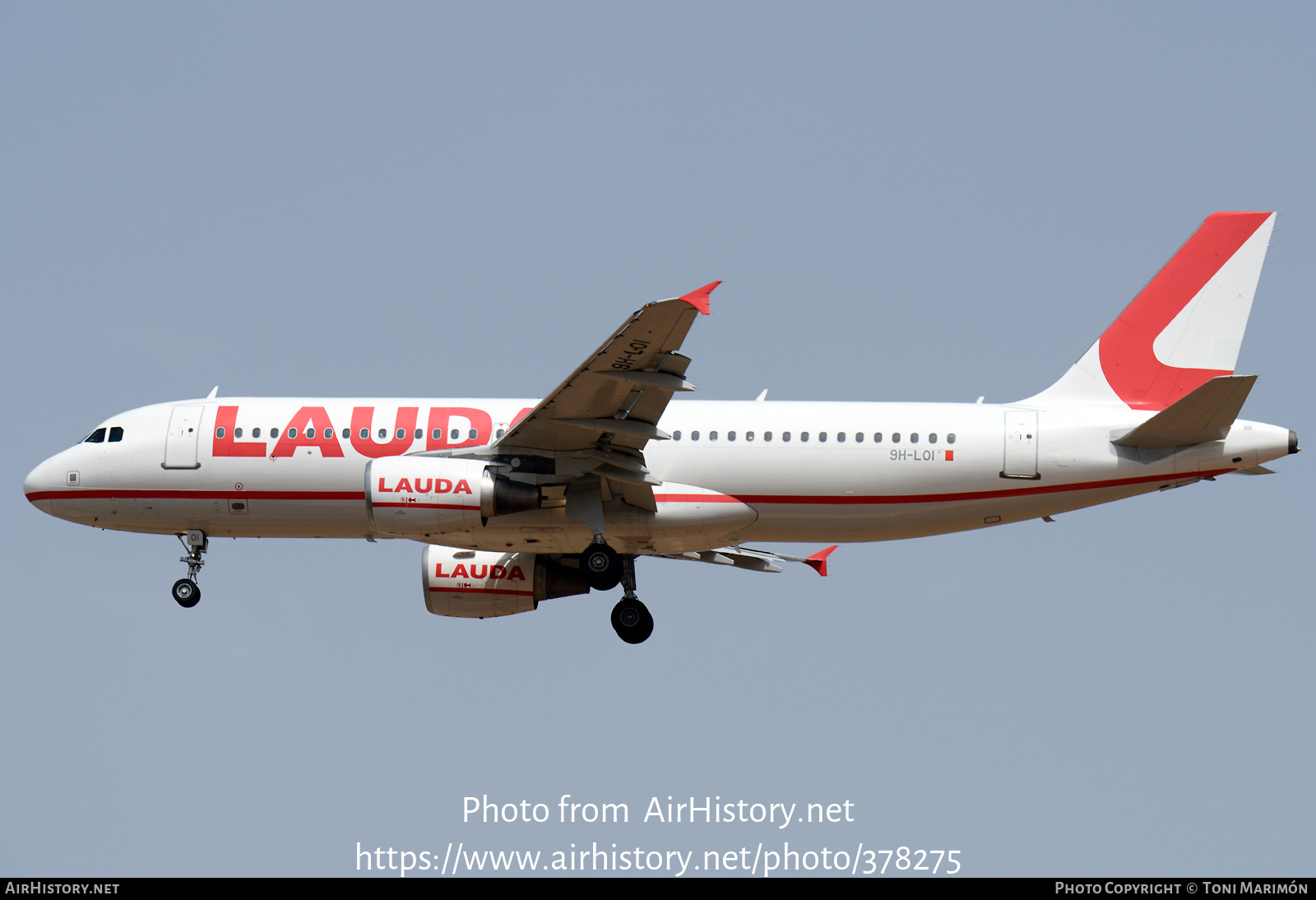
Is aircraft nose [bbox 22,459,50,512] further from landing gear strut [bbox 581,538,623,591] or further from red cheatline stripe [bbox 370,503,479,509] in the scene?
landing gear strut [bbox 581,538,623,591]

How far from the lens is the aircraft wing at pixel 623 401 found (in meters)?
30.3

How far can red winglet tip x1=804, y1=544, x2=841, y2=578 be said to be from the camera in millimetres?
41000

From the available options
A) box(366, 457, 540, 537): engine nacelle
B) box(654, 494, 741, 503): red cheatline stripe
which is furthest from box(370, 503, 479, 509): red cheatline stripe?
box(654, 494, 741, 503): red cheatline stripe

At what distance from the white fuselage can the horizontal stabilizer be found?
25 cm

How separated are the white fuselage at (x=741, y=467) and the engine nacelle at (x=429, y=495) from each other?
101cm

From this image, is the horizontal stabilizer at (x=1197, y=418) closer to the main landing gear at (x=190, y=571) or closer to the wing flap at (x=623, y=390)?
the wing flap at (x=623, y=390)

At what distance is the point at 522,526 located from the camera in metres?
35.3

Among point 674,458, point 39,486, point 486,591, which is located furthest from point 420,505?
point 39,486

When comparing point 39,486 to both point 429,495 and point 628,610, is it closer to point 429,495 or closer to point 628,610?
point 429,495

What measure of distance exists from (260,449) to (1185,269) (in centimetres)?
2158

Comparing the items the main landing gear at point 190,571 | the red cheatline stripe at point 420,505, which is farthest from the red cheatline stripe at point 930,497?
the main landing gear at point 190,571

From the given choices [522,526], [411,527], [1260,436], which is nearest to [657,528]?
[522,526]

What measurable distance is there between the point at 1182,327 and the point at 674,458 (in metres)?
12.1
